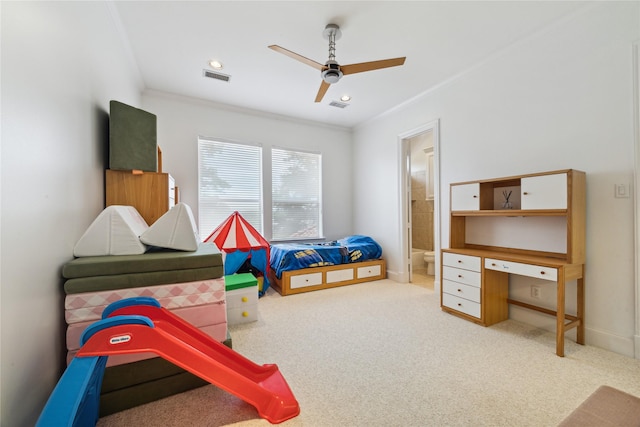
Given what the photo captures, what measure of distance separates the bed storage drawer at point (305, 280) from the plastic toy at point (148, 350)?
1.90 meters

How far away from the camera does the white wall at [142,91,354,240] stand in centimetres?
375

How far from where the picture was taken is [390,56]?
9.23 feet

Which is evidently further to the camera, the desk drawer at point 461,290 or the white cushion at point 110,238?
the desk drawer at point 461,290

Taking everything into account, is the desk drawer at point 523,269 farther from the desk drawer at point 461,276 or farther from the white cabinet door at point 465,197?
the white cabinet door at point 465,197

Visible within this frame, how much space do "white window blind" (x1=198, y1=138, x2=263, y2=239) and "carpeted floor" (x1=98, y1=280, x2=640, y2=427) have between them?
6.38ft

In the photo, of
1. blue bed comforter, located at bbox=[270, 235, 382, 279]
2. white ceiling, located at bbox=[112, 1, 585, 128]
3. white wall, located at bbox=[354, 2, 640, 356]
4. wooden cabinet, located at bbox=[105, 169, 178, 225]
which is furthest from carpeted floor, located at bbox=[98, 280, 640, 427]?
white ceiling, located at bbox=[112, 1, 585, 128]

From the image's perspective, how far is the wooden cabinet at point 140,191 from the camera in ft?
6.92

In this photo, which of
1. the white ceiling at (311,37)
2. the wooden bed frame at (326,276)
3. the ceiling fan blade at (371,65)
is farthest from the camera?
the wooden bed frame at (326,276)

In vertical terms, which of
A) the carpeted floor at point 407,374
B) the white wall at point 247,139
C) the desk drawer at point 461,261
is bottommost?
the carpeted floor at point 407,374

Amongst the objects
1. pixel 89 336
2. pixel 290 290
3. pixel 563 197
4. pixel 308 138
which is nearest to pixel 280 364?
pixel 89 336

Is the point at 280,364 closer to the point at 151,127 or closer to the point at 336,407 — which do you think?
the point at 336,407

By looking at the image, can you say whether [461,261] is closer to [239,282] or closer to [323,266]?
[323,266]

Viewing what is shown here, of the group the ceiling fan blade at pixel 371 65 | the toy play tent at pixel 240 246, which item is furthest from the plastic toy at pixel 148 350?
the ceiling fan blade at pixel 371 65

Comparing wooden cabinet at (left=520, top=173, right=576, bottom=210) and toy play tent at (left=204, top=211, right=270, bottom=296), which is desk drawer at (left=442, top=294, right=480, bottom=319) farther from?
toy play tent at (left=204, top=211, right=270, bottom=296)
